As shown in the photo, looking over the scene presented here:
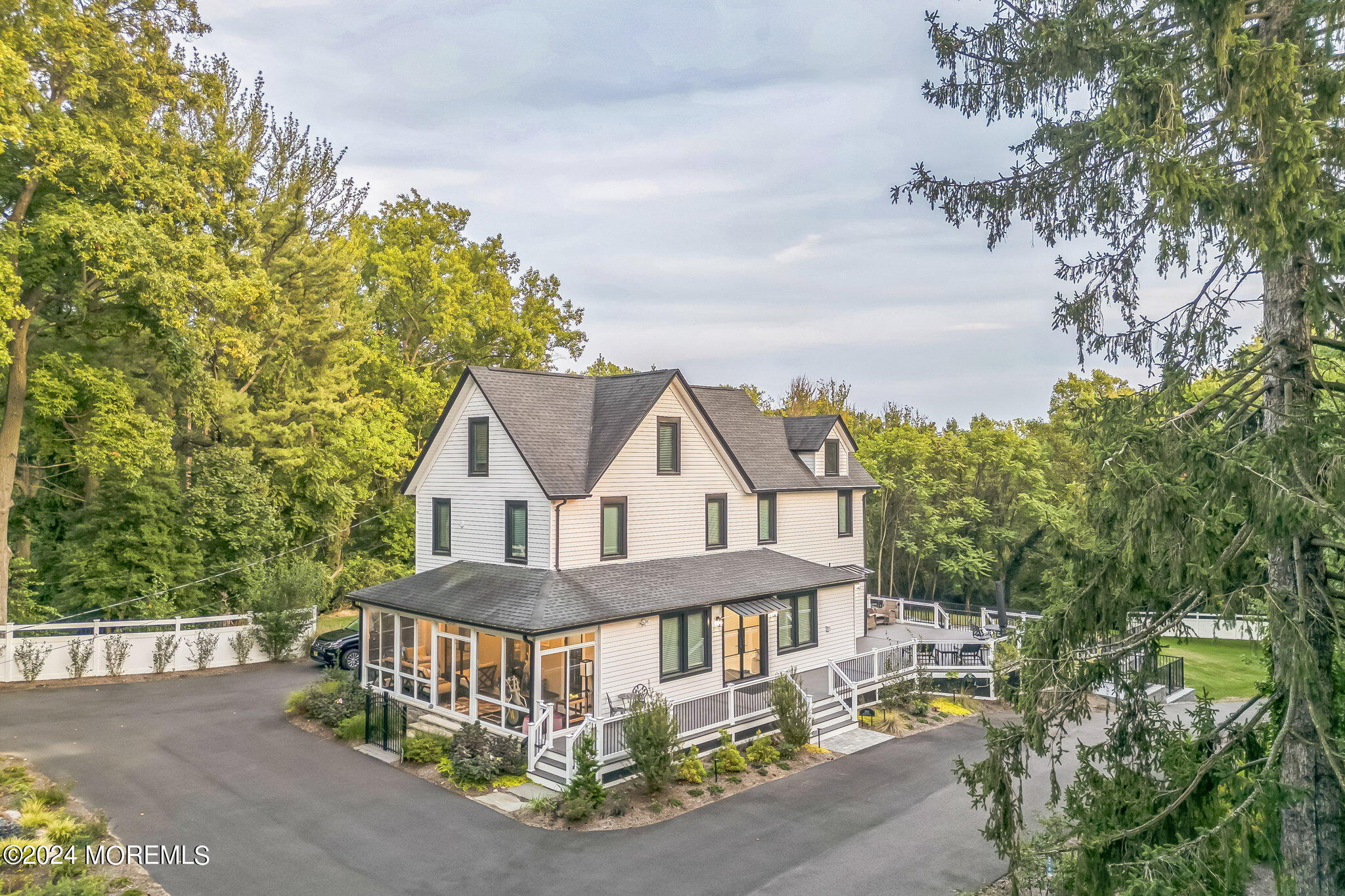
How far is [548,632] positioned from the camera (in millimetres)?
14570

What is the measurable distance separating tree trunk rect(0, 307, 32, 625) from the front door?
20335 millimetres

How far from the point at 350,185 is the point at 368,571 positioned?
17408mm

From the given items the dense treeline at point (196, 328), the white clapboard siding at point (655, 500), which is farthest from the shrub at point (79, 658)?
the white clapboard siding at point (655, 500)

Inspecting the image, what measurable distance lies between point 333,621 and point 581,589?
19.9m

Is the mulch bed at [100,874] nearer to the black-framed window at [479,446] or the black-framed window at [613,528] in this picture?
the black-framed window at [479,446]

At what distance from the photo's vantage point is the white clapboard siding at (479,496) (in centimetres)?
1766

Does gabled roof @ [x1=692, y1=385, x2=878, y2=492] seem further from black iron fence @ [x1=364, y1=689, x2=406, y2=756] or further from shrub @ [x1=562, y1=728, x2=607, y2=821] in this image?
black iron fence @ [x1=364, y1=689, x2=406, y2=756]

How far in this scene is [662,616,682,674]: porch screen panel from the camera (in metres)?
17.4

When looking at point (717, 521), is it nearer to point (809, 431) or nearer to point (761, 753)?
point (809, 431)

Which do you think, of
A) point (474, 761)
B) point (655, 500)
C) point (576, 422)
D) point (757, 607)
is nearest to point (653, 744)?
point (474, 761)

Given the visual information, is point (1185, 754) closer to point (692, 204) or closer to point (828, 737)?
point (828, 737)

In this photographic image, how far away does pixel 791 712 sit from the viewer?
53.9ft

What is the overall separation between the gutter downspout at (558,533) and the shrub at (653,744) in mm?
4489

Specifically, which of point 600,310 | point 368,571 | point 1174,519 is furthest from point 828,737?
point 600,310
